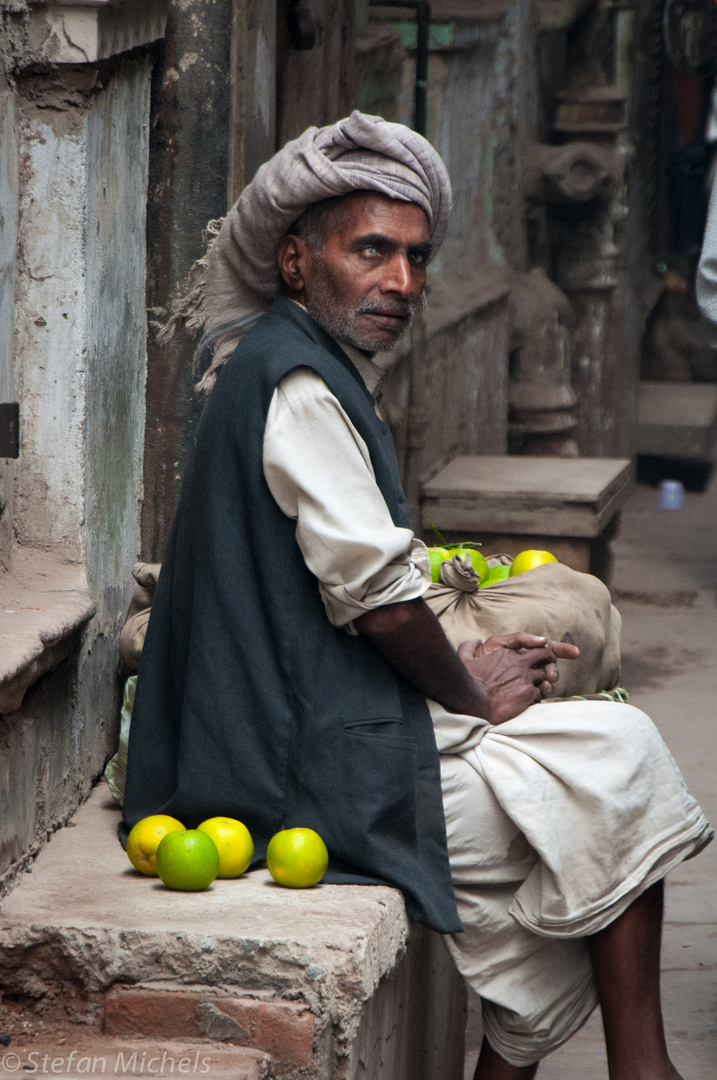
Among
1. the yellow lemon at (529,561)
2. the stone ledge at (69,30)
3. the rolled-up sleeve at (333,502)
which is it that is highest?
the stone ledge at (69,30)

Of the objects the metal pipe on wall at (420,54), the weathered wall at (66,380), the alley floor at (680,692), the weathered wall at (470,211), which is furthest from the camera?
the weathered wall at (470,211)

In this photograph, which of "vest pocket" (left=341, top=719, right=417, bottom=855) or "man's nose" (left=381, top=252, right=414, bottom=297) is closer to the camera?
"vest pocket" (left=341, top=719, right=417, bottom=855)

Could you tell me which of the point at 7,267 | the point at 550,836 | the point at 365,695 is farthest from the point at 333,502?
the point at 7,267

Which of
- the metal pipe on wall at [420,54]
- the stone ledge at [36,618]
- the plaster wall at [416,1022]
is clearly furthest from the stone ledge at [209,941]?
the metal pipe on wall at [420,54]

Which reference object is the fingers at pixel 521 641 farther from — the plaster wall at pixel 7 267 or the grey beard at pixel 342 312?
the plaster wall at pixel 7 267

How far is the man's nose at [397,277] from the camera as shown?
2.47m

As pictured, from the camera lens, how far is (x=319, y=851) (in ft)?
7.56

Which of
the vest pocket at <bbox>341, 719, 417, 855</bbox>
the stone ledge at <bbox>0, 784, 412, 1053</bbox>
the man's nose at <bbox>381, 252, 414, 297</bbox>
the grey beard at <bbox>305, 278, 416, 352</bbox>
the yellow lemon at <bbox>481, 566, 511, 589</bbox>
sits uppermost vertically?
the man's nose at <bbox>381, 252, 414, 297</bbox>

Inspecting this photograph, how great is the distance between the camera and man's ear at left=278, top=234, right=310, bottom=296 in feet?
8.20

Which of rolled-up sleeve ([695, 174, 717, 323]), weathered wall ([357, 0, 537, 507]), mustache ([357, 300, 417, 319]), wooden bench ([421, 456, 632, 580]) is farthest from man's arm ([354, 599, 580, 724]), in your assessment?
weathered wall ([357, 0, 537, 507])

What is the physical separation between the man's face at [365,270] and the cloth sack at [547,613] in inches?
27.9

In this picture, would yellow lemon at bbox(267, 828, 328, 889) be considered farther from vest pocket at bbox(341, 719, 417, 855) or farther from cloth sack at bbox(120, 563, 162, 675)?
cloth sack at bbox(120, 563, 162, 675)

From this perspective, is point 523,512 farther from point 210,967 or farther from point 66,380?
point 210,967

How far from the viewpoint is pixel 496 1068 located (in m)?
2.67
